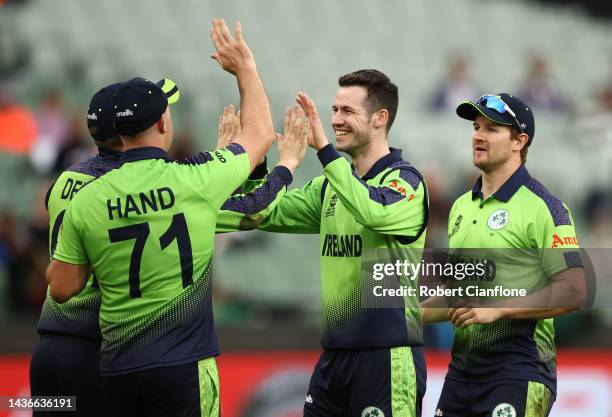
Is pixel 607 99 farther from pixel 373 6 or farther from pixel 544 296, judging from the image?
pixel 544 296

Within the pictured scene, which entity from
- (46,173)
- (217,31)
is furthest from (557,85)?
(217,31)

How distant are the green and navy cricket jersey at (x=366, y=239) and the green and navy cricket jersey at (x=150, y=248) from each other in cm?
80

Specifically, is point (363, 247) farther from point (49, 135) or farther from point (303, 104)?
point (49, 135)

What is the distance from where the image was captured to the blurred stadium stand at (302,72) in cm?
1123

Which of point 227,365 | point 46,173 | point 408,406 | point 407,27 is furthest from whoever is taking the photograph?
point 407,27

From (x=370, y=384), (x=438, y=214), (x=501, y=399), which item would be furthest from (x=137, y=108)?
(x=438, y=214)

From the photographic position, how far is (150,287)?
16.4 feet

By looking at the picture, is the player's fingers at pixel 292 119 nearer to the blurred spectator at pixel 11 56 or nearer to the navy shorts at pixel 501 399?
the navy shorts at pixel 501 399

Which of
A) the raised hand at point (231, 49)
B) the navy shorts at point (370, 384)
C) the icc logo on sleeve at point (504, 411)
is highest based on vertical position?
the raised hand at point (231, 49)

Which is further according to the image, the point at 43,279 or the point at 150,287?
the point at 43,279

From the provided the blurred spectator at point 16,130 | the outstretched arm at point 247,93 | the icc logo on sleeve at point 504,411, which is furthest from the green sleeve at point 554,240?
the blurred spectator at point 16,130

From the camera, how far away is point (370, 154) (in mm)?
6078

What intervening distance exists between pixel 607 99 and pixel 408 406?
975 cm

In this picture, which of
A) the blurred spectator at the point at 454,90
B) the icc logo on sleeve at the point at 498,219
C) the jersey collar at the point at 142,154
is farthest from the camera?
the blurred spectator at the point at 454,90
